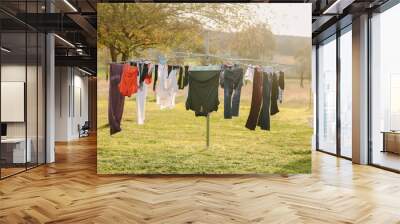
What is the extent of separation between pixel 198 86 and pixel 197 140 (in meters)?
0.85

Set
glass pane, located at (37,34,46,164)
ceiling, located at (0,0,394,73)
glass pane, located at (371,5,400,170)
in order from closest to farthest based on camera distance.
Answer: ceiling, located at (0,0,394,73) < glass pane, located at (371,5,400,170) < glass pane, located at (37,34,46,164)

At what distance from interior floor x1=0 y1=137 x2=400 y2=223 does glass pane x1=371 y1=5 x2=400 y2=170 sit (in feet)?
1.86

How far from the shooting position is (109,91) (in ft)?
20.5

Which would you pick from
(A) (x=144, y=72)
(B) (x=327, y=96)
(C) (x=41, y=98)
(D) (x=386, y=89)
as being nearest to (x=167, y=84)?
(A) (x=144, y=72)

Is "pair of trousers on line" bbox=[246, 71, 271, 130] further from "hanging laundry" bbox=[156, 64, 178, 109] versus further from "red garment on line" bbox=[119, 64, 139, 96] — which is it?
"red garment on line" bbox=[119, 64, 139, 96]

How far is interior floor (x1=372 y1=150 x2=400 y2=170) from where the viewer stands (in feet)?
22.1

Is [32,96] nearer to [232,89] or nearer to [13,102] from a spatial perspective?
[13,102]

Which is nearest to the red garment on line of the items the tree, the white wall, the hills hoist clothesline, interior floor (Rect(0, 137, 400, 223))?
the hills hoist clothesline

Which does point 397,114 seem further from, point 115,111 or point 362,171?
point 115,111

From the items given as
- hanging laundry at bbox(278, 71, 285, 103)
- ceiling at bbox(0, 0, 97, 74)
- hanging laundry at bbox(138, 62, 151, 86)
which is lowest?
hanging laundry at bbox(278, 71, 285, 103)

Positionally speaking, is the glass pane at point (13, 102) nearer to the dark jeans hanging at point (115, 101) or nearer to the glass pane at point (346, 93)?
the dark jeans hanging at point (115, 101)

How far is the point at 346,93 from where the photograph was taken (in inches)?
337

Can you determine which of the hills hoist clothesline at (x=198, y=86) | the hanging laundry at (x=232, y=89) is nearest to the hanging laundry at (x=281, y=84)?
the hills hoist clothesline at (x=198, y=86)

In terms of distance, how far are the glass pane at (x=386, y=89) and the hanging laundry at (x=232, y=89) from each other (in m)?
2.68
